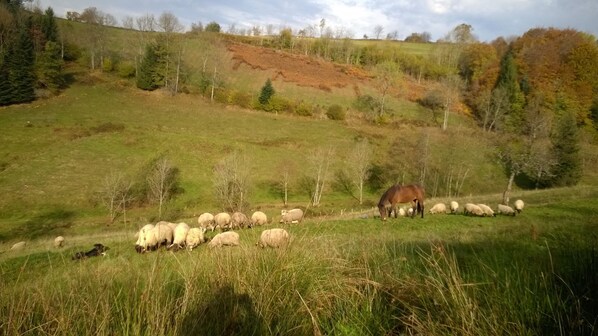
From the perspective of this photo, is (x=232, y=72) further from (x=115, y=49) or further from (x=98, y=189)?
(x=98, y=189)

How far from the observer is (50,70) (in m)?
60.6

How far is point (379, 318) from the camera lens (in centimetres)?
351

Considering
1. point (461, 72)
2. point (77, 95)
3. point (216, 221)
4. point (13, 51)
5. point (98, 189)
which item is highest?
point (461, 72)

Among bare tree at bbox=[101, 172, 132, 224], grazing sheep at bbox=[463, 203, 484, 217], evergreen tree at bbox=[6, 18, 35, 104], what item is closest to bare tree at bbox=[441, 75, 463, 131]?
grazing sheep at bbox=[463, 203, 484, 217]

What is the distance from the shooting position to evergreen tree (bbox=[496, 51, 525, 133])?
2868 inches

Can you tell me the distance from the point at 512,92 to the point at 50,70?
9377 cm

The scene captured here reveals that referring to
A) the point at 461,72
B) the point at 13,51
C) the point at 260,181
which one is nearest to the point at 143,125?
the point at 260,181

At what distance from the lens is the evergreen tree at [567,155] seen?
154ft

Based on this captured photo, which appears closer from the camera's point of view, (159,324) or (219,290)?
A: (159,324)

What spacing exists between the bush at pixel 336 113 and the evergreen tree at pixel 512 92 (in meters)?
34.2

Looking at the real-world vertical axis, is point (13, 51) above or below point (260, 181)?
above

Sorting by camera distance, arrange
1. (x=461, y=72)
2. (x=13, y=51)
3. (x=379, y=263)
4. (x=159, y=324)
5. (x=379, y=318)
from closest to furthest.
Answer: (x=159, y=324), (x=379, y=318), (x=379, y=263), (x=13, y=51), (x=461, y=72)

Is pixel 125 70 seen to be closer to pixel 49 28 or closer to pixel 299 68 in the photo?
pixel 49 28

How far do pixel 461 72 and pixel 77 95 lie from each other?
10328 centimetres
